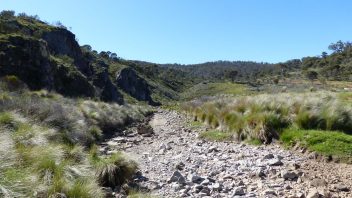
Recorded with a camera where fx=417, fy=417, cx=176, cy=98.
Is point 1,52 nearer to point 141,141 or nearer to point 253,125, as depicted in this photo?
point 141,141

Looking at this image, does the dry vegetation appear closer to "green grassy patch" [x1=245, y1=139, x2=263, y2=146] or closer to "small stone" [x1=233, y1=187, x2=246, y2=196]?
"small stone" [x1=233, y1=187, x2=246, y2=196]

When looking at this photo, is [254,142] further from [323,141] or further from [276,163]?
[276,163]

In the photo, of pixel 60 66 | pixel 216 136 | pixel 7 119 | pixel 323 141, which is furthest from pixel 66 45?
pixel 323 141

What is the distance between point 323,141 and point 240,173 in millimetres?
3027

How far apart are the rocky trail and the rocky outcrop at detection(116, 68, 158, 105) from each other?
79.4 metres

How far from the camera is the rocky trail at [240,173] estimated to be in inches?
310

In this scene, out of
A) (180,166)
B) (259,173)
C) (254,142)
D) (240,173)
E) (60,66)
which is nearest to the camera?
(259,173)

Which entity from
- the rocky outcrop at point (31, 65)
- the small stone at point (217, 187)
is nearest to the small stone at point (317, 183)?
the small stone at point (217, 187)

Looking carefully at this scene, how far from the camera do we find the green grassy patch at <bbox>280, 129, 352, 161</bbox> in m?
10.1

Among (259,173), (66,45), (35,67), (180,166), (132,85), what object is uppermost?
(66,45)

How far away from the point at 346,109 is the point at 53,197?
10500mm

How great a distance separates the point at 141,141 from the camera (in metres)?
16.6

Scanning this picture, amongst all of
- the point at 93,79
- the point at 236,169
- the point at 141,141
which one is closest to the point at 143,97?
the point at 93,79

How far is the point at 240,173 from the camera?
9.34 m
